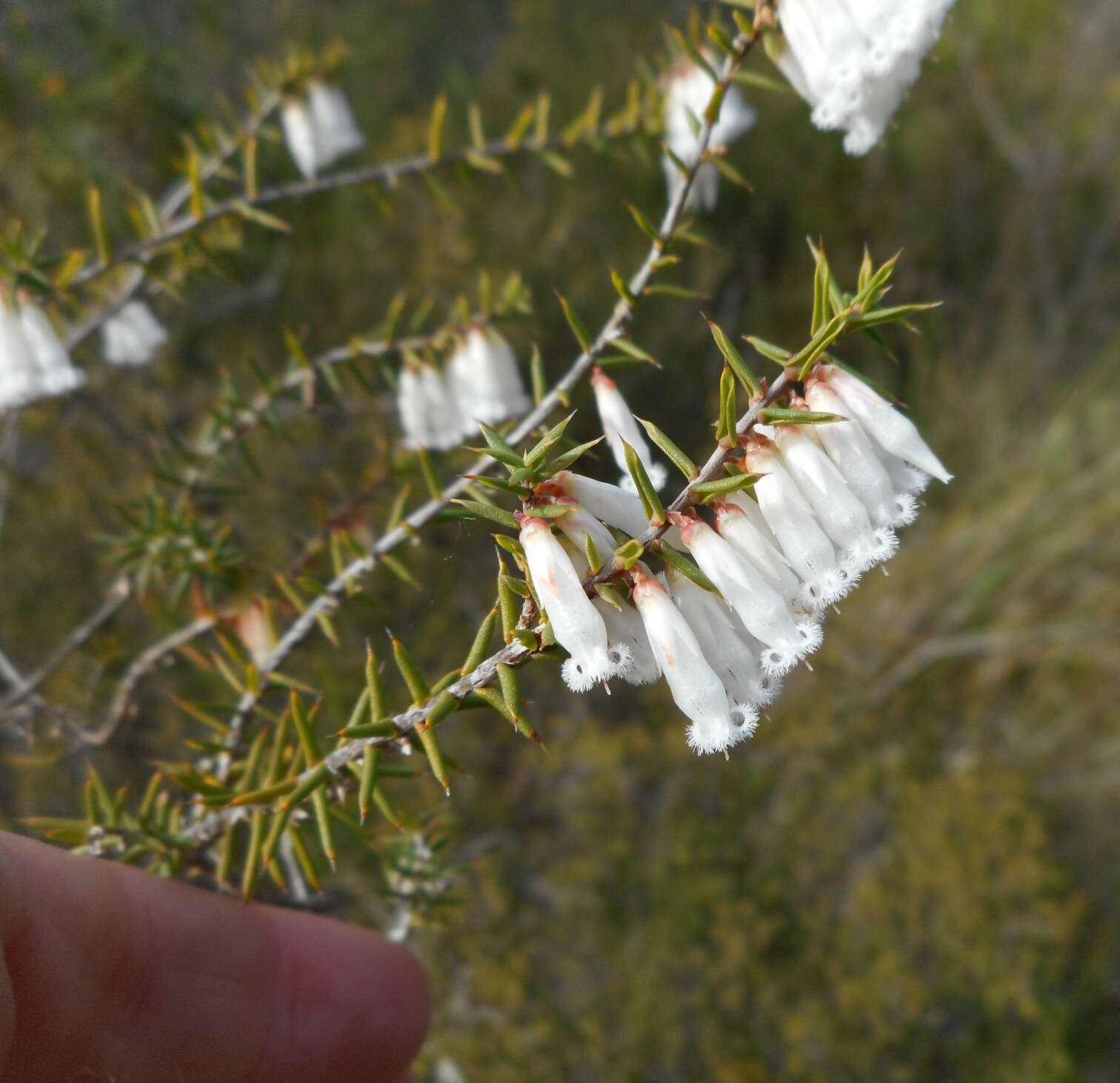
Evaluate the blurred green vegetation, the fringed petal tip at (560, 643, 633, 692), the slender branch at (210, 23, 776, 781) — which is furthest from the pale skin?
the fringed petal tip at (560, 643, 633, 692)

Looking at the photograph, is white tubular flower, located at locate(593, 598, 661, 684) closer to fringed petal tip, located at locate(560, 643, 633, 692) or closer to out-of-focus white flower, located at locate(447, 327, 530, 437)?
fringed petal tip, located at locate(560, 643, 633, 692)

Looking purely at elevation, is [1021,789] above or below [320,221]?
below

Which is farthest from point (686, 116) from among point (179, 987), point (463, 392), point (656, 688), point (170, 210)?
point (656, 688)

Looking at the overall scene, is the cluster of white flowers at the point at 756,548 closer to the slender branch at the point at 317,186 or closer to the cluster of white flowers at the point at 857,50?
the cluster of white flowers at the point at 857,50

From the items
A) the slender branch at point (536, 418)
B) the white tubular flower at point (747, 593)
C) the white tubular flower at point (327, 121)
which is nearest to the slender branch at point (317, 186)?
the white tubular flower at point (327, 121)

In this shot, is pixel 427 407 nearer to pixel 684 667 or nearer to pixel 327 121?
pixel 327 121

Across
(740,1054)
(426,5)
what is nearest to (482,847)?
(740,1054)

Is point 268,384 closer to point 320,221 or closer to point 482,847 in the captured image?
point 482,847

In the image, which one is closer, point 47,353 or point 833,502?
point 833,502
